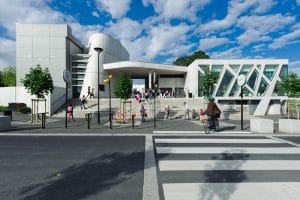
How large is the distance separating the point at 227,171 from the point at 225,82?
38786mm

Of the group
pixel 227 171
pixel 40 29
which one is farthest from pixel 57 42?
pixel 227 171

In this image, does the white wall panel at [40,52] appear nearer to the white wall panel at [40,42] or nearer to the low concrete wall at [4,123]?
the white wall panel at [40,42]

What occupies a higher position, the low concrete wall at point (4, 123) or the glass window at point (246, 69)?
the glass window at point (246, 69)

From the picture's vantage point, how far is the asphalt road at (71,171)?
4395 millimetres

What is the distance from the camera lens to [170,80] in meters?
55.2

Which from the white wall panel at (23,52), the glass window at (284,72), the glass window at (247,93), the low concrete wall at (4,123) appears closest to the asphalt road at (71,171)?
the low concrete wall at (4,123)

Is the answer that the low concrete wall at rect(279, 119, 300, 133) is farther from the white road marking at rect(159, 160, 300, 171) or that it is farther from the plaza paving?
the white road marking at rect(159, 160, 300, 171)

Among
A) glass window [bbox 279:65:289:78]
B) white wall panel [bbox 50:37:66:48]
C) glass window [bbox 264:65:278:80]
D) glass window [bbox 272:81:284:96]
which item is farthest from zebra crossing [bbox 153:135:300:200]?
white wall panel [bbox 50:37:66:48]

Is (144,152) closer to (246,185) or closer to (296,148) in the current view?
(246,185)

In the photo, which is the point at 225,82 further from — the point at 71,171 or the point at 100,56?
the point at 71,171

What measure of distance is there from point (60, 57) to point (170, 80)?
77.1 ft

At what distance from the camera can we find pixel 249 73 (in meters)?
42.6

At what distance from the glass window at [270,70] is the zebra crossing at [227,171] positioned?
3780 centimetres

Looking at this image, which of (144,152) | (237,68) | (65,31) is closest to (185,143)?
(144,152)
